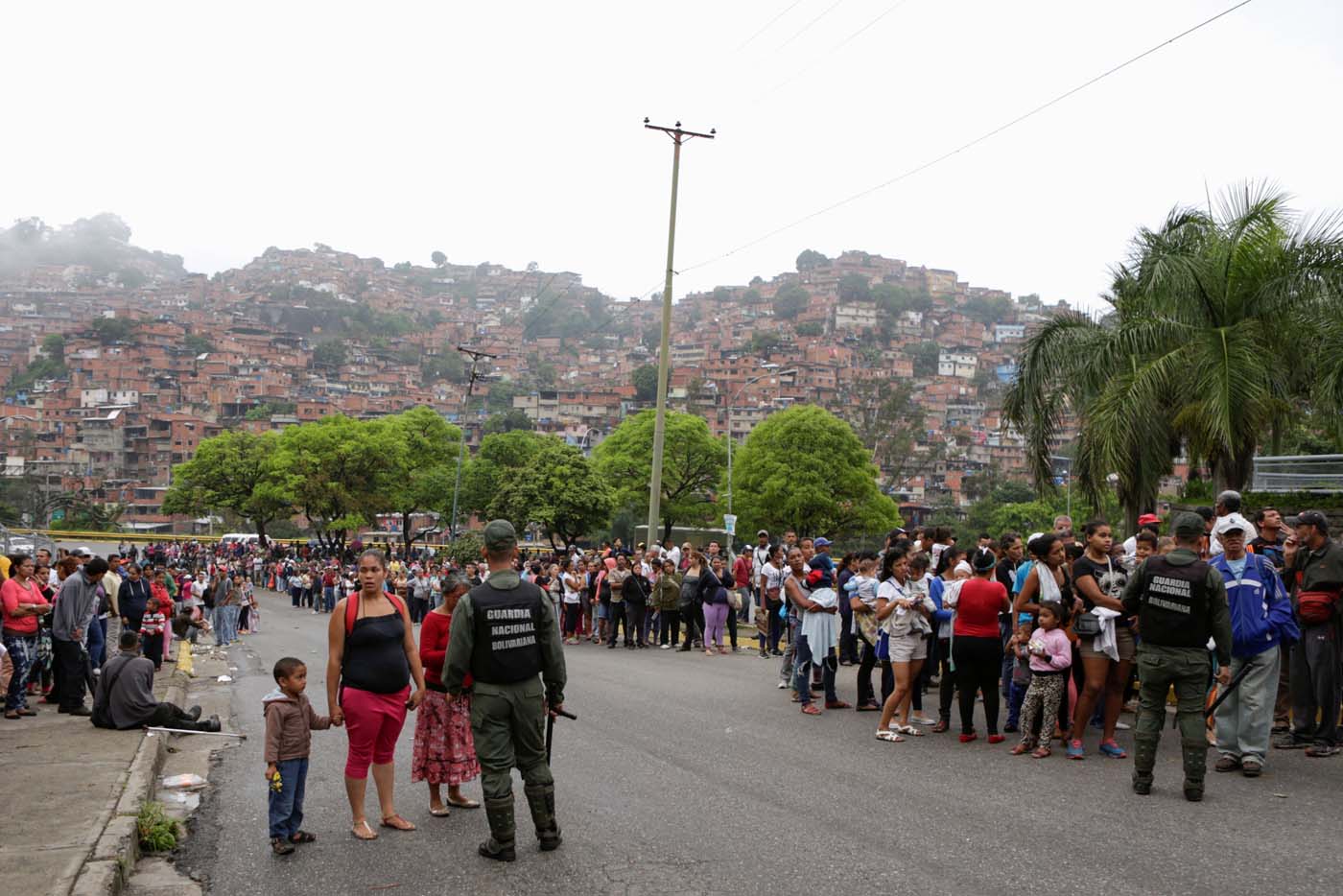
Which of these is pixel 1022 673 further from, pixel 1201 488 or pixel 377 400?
pixel 377 400

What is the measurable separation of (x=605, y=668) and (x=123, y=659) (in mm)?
6836

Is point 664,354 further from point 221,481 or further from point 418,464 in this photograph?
point 221,481

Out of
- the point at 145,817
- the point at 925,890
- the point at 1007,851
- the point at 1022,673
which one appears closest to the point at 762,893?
the point at 925,890

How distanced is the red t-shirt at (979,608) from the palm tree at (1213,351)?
307 inches

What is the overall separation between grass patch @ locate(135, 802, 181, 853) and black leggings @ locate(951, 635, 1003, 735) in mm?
5924

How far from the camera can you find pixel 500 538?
5910 millimetres

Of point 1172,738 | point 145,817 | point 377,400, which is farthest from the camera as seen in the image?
point 377,400

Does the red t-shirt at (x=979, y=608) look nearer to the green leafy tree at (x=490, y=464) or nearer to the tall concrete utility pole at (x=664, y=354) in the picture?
the tall concrete utility pole at (x=664, y=354)

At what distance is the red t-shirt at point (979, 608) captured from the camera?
8781 mm

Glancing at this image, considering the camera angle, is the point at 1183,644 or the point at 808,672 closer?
the point at 1183,644

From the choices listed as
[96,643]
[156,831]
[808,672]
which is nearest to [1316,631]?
[808,672]

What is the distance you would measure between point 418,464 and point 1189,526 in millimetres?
72778

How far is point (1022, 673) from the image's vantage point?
356 inches

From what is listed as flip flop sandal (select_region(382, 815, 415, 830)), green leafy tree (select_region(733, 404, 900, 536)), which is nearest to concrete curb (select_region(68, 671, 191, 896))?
flip flop sandal (select_region(382, 815, 415, 830))
